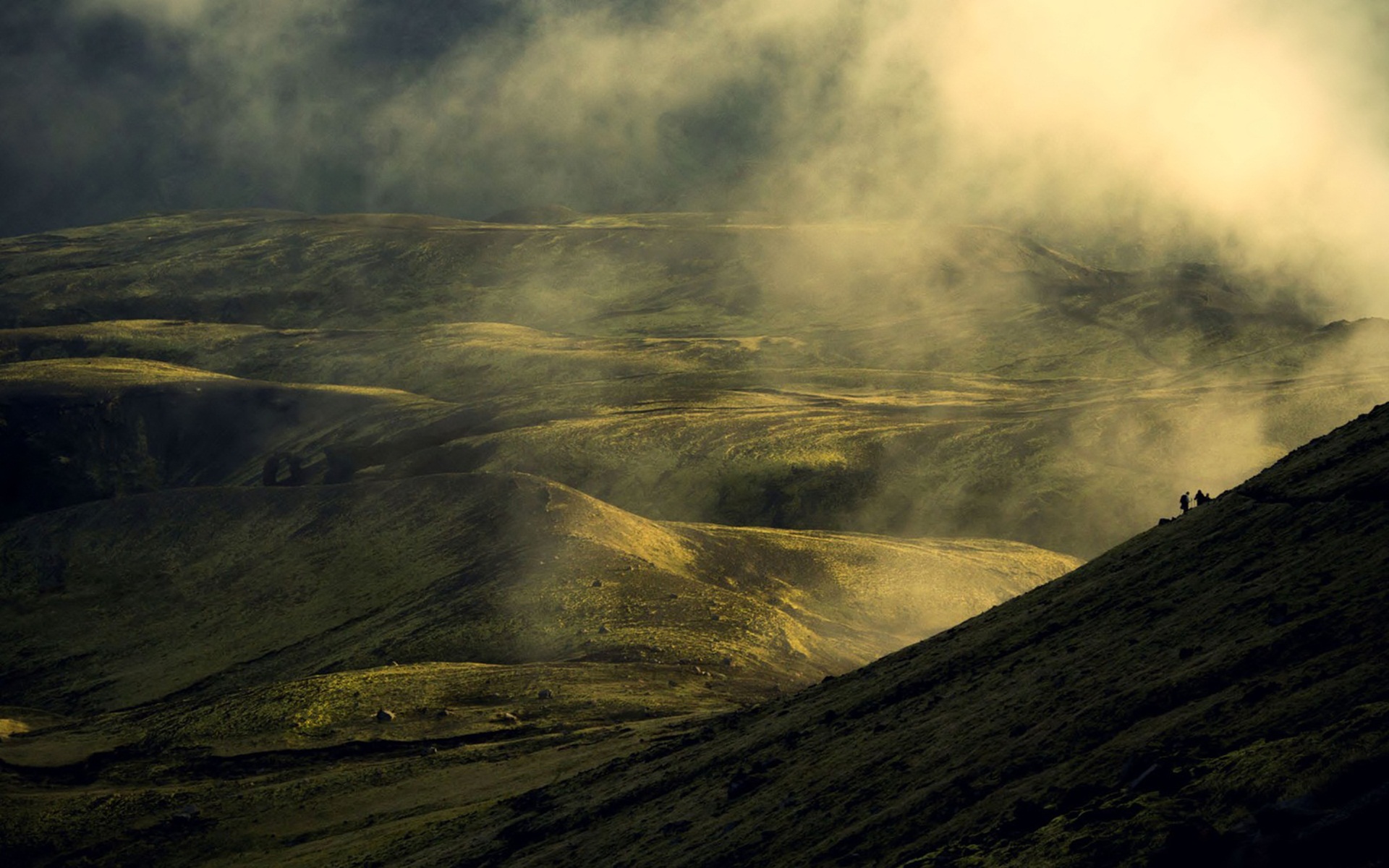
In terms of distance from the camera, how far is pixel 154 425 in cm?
17150

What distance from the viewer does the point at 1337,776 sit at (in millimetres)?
16375

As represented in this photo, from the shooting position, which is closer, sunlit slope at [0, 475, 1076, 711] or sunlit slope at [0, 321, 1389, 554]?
sunlit slope at [0, 475, 1076, 711]

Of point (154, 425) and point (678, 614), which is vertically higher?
point (154, 425)

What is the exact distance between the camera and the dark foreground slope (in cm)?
1780

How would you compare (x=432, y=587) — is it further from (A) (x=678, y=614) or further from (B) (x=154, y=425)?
(B) (x=154, y=425)

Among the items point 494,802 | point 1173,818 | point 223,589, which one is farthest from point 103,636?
point 1173,818

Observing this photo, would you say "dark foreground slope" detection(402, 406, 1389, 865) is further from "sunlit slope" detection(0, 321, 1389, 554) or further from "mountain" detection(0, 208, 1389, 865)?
"sunlit slope" detection(0, 321, 1389, 554)

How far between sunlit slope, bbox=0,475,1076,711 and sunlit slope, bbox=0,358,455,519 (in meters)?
41.7

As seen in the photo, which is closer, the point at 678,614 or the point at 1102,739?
the point at 1102,739

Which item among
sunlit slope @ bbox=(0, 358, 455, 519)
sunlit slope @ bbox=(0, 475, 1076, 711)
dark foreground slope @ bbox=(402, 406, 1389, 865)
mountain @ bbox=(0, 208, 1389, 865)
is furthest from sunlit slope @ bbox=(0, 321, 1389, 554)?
dark foreground slope @ bbox=(402, 406, 1389, 865)

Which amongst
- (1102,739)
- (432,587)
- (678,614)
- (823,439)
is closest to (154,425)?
(823,439)

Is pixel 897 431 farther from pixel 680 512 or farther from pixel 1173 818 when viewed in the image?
pixel 1173 818

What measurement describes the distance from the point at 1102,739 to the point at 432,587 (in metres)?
65.5

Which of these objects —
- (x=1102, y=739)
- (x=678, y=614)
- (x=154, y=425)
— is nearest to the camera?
(x=1102, y=739)
